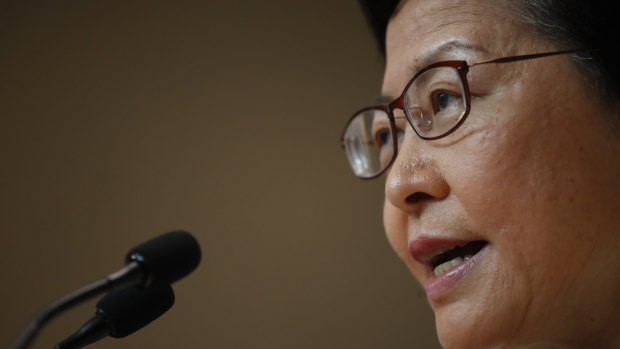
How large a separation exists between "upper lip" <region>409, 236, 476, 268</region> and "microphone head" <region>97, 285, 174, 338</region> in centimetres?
37

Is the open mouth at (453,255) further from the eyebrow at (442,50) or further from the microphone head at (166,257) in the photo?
the microphone head at (166,257)

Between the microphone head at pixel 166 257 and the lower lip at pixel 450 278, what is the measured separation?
339mm

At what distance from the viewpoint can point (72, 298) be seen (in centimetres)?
51

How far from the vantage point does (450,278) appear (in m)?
0.76

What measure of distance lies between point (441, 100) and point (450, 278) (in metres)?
0.25

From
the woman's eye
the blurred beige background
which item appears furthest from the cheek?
the blurred beige background

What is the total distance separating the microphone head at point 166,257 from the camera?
57 cm

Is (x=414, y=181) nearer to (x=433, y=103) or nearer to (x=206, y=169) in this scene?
(x=433, y=103)

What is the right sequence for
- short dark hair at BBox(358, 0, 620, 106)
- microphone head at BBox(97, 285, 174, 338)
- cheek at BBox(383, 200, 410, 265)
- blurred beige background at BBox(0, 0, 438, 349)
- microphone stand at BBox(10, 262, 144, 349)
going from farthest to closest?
1. blurred beige background at BBox(0, 0, 438, 349)
2. cheek at BBox(383, 200, 410, 265)
3. short dark hair at BBox(358, 0, 620, 106)
4. microphone head at BBox(97, 285, 174, 338)
5. microphone stand at BBox(10, 262, 144, 349)

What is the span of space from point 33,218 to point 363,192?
0.91 meters

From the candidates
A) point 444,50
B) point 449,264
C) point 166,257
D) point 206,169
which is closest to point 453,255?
point 449,264

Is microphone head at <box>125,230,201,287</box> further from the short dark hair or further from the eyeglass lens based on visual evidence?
the short dark hair

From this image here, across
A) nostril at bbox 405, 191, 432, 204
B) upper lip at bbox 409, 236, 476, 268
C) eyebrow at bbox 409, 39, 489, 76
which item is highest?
eyebrow at bbox 409, 39, 489, 76

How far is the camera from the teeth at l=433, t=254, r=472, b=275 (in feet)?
2.60
